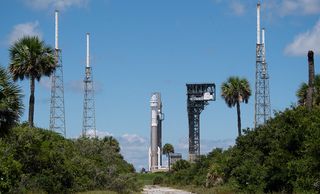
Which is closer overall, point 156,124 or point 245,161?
point 245,161

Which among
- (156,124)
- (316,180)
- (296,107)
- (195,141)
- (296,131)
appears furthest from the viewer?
(156,124)

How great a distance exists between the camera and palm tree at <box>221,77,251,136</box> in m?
79.8

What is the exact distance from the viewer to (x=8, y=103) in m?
26.7

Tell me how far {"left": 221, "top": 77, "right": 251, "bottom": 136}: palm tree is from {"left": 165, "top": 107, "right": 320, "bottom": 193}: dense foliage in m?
24.6

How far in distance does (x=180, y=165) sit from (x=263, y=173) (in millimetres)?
67573

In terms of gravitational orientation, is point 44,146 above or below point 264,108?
below

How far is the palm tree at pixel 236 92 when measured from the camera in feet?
262

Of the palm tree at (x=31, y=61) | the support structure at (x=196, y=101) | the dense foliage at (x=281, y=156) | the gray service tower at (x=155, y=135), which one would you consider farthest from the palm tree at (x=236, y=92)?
the gray service tower at (x=155, y=135)

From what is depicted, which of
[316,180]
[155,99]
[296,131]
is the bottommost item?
[316,180]

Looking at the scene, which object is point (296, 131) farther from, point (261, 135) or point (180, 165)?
point (180, 165)

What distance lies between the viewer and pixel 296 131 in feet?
125

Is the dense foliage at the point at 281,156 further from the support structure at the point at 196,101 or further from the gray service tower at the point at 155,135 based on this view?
the gray service tower at the point at 155,135

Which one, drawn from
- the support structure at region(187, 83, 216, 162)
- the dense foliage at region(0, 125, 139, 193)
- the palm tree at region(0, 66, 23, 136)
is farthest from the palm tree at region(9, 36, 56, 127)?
the support structure at region(187, 83, 216, 162)

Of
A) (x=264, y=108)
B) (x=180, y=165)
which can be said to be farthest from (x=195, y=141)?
(x=264, y=108)
